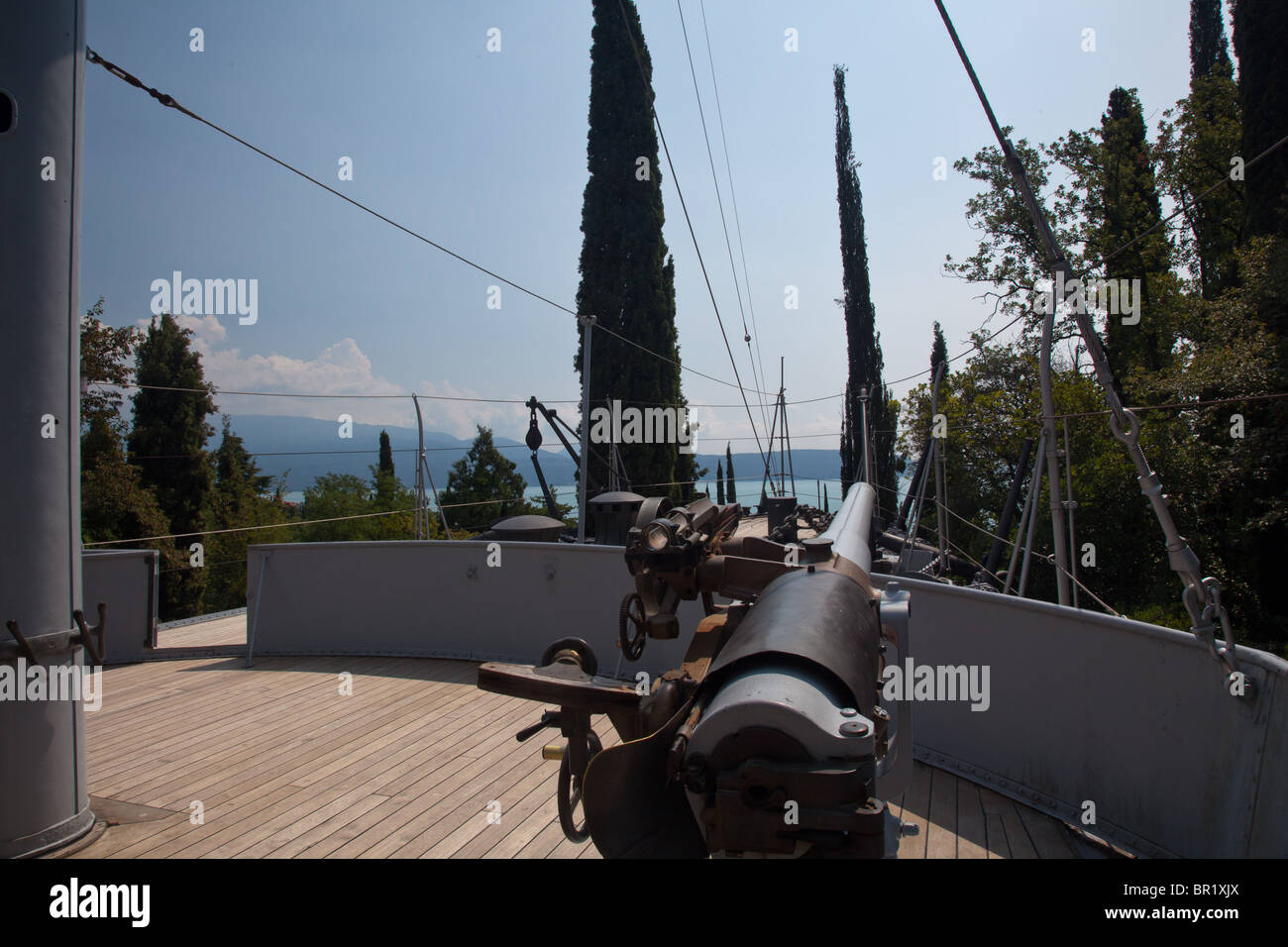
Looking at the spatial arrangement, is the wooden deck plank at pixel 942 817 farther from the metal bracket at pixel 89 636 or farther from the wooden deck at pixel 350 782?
the metal bracket at pixel 89 636

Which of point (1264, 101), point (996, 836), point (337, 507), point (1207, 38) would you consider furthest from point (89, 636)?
point (337, 507)

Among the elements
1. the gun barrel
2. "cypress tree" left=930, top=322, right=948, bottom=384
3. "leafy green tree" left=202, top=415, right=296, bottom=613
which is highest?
"cypress tree" left=930, top=322, right=948, bottom=384

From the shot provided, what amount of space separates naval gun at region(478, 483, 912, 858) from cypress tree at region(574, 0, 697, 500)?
20.6m

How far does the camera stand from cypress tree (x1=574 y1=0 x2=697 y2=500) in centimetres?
2319

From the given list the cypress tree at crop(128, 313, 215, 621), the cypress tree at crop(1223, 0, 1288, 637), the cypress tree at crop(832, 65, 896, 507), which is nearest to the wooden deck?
the cypress tree at crop(1223, 0, 1288, 637)

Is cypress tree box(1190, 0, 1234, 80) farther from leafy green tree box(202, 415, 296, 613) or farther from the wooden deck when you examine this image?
leafy green tree box(202, 415, 296, 613)

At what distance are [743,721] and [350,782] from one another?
11.2 feet

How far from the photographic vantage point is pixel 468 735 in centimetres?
478

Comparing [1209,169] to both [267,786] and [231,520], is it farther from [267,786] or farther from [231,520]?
[231,520]

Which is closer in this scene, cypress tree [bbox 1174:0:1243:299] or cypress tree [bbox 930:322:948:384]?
cypress tree [bbox 1174:0:1243:299]

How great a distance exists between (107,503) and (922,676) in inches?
1026

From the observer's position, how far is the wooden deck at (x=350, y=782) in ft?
11.1

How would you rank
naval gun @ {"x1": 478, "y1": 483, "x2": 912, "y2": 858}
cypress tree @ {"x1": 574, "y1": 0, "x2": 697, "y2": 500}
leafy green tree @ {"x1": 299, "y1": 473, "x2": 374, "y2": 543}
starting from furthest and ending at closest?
1. leafy green tree @ {"x1": 299, "y1": 473, "x2": 374, "y2": 543}
2. cypress tree @ {"x1": 574, "y1": 0, "x2": 697, "y2": 500}
3. naval gun @ {"x1": 478, "y1": 483, "x2": 912, "y2": 858}
